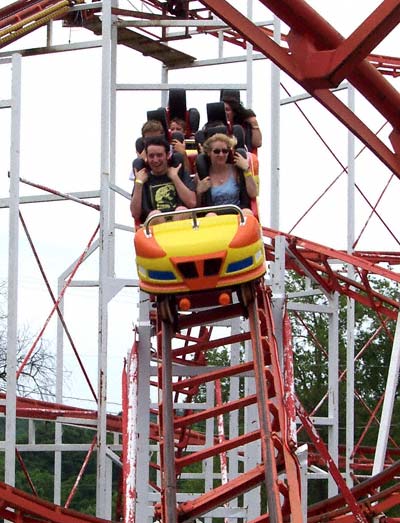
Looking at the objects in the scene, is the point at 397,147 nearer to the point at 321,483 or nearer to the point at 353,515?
the point at 353,515

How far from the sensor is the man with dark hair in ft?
22.5

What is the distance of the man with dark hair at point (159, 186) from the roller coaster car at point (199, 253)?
571 millimetres

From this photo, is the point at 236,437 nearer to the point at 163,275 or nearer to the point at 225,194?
the point at 163,275

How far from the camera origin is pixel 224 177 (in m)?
6.93

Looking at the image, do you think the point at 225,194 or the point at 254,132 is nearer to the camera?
the point at 225,194

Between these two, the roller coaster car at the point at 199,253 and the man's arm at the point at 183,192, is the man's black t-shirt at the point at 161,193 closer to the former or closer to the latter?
the man's arm at the point at 183,192

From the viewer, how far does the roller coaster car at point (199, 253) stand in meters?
6.02

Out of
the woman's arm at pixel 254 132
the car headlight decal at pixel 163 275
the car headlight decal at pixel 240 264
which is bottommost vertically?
the car headlight decal at pixel 163 275

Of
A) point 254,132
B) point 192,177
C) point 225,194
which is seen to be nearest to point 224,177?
point 225,194

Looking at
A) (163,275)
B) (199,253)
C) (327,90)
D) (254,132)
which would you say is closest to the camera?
(327,90)

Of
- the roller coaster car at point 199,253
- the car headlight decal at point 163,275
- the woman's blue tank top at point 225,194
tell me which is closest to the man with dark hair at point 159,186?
the woman's blue tank top at point 225,194

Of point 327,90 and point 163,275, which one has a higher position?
point 327,90

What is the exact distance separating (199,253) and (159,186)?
1024mm

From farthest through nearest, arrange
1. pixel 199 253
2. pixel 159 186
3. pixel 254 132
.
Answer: pixel 254 132 < pixel 159 186 < pixel 199 253
